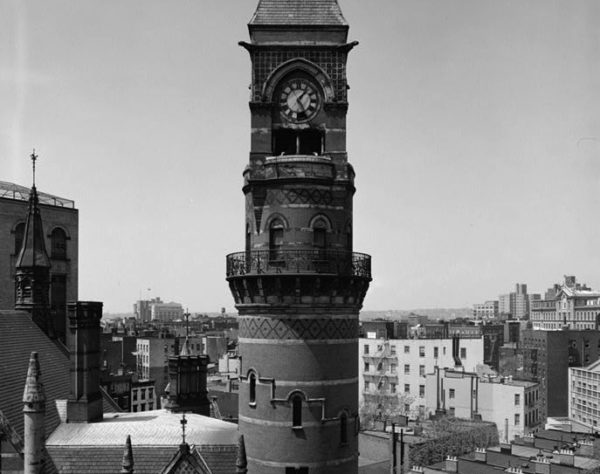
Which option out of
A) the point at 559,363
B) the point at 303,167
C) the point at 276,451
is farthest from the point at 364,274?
the point at 559,363

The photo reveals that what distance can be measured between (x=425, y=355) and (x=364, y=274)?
7443 cm

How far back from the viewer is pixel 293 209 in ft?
88.8

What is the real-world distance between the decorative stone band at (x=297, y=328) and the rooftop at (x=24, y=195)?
5133 cm

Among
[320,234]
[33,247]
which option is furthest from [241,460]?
[33,247]

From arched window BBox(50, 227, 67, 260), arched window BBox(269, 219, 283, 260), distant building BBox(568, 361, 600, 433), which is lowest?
distant building BBox(568, 361, 600, 433)

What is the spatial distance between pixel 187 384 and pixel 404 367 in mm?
61387

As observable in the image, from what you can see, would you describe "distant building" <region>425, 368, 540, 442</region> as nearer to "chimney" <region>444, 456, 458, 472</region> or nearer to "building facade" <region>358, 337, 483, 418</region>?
"building facade" <region>358, 337, 483, 418</region>

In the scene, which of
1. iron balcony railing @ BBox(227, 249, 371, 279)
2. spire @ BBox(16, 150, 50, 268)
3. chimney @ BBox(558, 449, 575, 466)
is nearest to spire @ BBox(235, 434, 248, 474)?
iron balcony railing @ BBox(227, 249, 371, 279)

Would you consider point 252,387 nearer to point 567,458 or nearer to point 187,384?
point 187,384

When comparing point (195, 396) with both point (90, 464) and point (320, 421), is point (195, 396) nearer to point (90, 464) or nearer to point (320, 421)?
point (90, 464)

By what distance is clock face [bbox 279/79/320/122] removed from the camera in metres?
28.3

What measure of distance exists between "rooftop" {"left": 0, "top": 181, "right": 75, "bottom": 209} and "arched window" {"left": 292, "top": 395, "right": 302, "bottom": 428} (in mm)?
53123

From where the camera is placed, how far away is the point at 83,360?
31531mm

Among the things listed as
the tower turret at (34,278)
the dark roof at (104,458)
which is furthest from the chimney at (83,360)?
the tower turret at (34,278)
